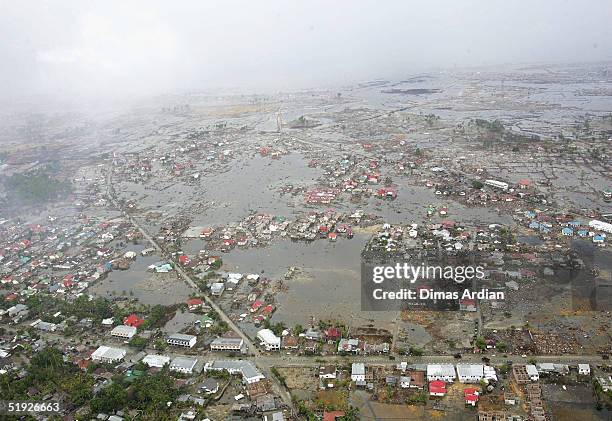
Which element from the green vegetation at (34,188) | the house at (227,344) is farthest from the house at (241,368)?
the green vegetation at (34,188)

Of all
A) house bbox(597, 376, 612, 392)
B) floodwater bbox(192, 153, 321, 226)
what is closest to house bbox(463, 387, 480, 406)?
house bbox(597, 376, 612, 392)

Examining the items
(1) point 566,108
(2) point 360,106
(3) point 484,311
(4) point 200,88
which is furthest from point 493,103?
(4) point 200,88

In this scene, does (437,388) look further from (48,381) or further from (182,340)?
(48,381)

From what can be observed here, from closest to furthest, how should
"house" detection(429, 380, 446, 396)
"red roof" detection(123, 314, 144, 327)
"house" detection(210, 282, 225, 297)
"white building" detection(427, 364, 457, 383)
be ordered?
1. "house" detection(429, 380, 446, 396)
2. "white building" detection(427, 364, 457, 383)
3. "red roof" detection(123, 314, 144, 327)
4. "house" detection(210, 282, 225, 297)

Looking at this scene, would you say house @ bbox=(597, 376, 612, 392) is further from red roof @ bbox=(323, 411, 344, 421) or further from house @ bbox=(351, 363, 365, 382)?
red roof @ bbox=(323, 411, 344, 421)

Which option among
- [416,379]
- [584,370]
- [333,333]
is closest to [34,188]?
[333,333]

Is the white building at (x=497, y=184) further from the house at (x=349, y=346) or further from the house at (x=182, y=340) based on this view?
the house at (x=182, y=340)
